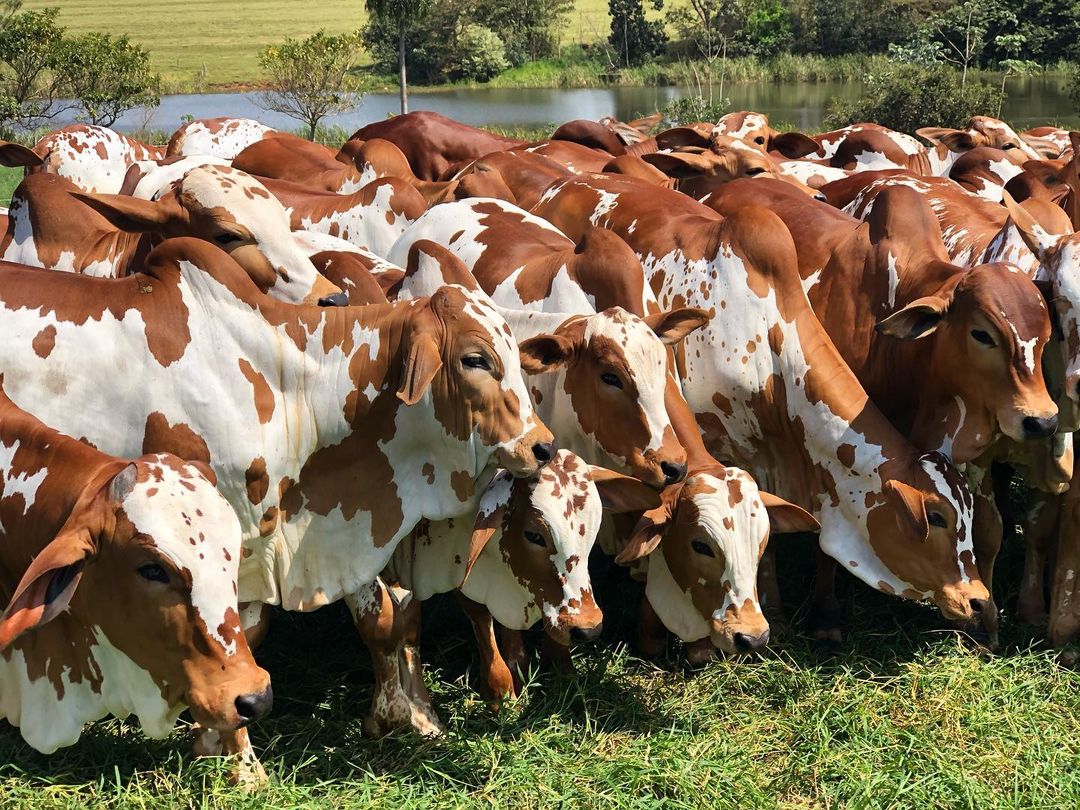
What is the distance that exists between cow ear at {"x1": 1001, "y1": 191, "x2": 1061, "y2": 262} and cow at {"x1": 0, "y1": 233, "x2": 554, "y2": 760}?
244cm

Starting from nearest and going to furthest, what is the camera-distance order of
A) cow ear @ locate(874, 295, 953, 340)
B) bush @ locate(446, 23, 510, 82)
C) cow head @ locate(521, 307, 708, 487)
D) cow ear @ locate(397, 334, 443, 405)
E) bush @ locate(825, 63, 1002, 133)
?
cow ear @ locate(397, 334, 443, 405)
cow head @ locate(521, 307, 708, 487)
cow ear @ locate(874, 295, 953, 340)
bush @ locate(825, 63, 1002, 133)
bush @ locate(446, 23, 510, 82)

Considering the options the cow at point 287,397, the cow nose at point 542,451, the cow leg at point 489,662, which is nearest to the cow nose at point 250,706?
the cow at point 287,397

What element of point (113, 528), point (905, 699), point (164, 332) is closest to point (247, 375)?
point (164, 332)

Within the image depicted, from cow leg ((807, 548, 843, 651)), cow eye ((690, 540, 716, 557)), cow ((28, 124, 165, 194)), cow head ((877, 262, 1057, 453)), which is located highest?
cow ((28, 124, 165, 194))

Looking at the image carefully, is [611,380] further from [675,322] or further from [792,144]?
[792,144]

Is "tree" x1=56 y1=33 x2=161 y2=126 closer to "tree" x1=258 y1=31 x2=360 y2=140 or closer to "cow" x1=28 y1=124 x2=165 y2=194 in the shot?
"tree" x1=258 y1=31 x2=360 y2=140

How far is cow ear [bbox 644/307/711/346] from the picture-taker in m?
4.94

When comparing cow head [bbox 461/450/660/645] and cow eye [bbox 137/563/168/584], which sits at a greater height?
cow eye [bbox 137/563/168/584]

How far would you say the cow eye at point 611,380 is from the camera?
4758 millimetres

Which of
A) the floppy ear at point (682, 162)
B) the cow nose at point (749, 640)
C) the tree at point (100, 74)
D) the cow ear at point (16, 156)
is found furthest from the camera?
the tree at point (100, 74)

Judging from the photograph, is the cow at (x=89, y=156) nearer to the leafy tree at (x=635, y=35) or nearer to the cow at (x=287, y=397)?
the cow at (x=287, y=397)

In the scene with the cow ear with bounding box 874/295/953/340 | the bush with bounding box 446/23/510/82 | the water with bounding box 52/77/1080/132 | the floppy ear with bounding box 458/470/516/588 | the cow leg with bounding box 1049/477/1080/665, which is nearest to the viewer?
the floppy ear with bounding box 458/470/516/588

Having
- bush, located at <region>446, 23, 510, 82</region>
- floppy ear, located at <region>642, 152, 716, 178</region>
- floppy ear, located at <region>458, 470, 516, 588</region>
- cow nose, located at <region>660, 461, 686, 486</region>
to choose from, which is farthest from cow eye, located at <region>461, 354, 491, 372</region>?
bush, located at <region>446, 23, 510, 82</region>

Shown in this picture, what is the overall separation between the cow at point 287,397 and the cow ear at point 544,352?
1.46 ft
